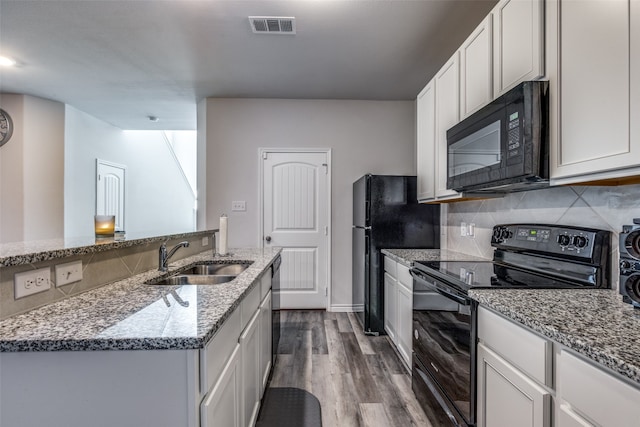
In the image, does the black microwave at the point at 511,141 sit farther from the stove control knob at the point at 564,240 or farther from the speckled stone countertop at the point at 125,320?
the speckled stone countertop at the point at 125,320

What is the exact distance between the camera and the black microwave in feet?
4.41

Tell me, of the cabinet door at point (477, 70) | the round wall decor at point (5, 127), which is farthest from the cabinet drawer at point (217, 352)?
the round wall decor at point (5, 127)

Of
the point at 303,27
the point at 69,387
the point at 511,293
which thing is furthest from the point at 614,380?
the point at 303,27

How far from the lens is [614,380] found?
0.77m

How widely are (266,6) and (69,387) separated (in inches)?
92.0

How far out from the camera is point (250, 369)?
60.6 inches

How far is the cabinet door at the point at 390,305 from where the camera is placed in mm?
2711

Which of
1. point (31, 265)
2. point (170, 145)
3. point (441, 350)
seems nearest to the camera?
point (31, 265)

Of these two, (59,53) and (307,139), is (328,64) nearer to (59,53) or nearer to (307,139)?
→ (307,139)

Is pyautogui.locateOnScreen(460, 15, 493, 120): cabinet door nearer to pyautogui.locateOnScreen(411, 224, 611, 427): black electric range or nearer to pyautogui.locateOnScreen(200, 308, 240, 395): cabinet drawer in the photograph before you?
pyautogui.locateOnScreen(411, 224, 611, 427): black electric range

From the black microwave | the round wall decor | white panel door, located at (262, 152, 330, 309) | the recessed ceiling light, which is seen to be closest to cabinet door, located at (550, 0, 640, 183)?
the black microwave

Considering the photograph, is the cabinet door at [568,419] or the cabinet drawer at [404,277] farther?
the cabinet drawer at [404,277]

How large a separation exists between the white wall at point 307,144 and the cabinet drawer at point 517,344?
269cm

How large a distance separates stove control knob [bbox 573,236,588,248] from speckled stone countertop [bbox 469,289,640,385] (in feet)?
0.68
